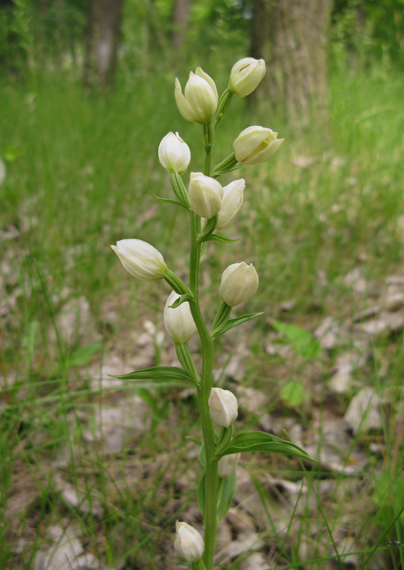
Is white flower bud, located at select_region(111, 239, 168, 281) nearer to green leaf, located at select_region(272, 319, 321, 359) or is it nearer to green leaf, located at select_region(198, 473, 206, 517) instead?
green leaf, located at select_region(198, 473, 206, 517)

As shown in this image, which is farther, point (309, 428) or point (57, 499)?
point (309, 428)

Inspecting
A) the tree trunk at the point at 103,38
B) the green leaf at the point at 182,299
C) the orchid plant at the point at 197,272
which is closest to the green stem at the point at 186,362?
the orchid plant at the point at 197,272

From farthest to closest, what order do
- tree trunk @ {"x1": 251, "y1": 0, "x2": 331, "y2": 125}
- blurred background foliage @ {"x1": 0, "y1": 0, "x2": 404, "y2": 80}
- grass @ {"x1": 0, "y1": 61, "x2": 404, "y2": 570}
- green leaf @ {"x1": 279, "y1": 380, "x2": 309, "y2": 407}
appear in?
tree trunk @ {"x1": 251, "y1": 0, "x2": 331, "y2": 125}
blurred background foliage @ {"x1": 0, "y1": 0, "x2": 404, "y2": 80}
green leaf @ {"x1": 279, "y1": 380, "x2": 309, "y2": 407}
grass @ {"x1": 0, "y1": 61, "x2": 404, "y2": 570}

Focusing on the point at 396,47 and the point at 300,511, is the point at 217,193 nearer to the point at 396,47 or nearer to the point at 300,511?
the point at 300,511

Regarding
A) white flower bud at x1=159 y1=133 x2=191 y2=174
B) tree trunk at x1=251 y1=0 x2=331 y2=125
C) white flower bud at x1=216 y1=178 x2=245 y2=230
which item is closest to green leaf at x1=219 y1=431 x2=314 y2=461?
white flower bud at x1=216 y1=178 x2=245 y2=230

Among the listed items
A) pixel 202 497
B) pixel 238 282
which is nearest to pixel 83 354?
pixel 202 497

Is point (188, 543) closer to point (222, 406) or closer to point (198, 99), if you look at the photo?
point (222, 406)

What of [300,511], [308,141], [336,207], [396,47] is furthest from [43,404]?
[396,47]
